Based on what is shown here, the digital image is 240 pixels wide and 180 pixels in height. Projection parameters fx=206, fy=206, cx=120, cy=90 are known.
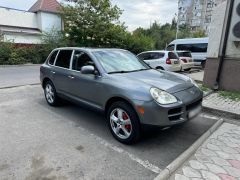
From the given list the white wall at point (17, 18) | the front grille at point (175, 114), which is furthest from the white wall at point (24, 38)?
the front grille at point (175, 114)

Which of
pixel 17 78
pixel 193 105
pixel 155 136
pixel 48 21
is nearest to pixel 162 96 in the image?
pixel 193 105

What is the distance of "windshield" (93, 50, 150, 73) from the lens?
159 inches

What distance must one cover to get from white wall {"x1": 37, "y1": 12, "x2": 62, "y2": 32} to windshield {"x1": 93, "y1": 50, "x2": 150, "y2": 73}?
73.3 feet

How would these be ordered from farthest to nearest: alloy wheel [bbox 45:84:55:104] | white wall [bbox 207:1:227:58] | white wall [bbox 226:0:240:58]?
1. white wall [bbox 207:1:227:58]
2. white wall [bbox 226:0:240:58]
3. alloy wheel [bbox 45:84:55:104]

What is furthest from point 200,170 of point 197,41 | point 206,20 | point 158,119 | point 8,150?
point 206,20

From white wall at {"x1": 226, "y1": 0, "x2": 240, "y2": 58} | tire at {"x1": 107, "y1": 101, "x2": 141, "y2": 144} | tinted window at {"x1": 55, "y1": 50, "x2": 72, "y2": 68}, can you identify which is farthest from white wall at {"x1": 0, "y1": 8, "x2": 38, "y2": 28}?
tire at {"x1": 107, "y1": 101, "x2": 141, "y2": 144}

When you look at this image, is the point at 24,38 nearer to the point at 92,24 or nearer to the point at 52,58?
the point at 92,24

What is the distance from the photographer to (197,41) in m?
15.6

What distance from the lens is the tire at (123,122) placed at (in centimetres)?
329

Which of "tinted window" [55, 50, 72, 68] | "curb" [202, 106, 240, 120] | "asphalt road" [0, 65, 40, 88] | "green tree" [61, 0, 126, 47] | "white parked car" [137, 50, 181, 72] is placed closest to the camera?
"curb" [202, 106, 240, 120]

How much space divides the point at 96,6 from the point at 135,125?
2221cm

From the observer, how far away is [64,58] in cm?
505

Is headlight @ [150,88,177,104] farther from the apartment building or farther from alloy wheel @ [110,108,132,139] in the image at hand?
the apartment building

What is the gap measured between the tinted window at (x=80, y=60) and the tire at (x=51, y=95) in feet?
3.82
